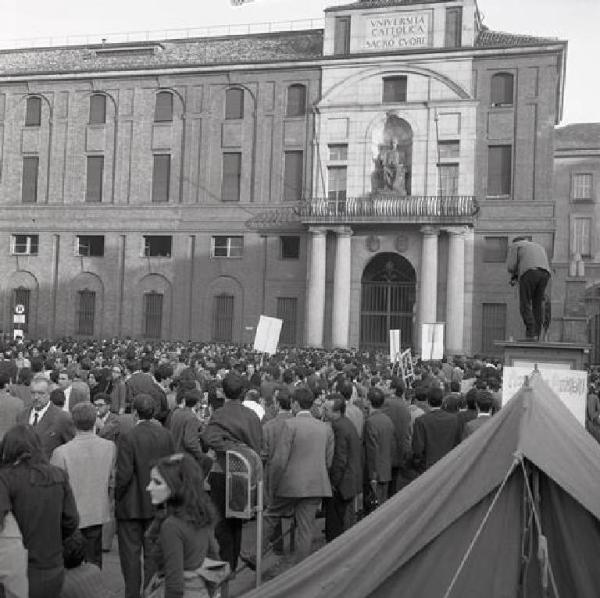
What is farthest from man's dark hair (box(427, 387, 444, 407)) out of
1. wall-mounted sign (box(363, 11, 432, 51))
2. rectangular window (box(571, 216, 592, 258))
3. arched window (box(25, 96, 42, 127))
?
rectangular window (box(571, 216, 592, 258))

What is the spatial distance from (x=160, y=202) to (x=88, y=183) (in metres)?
4.02

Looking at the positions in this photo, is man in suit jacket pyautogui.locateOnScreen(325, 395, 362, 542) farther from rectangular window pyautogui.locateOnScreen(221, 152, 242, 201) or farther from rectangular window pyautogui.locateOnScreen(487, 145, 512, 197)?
rectangular window pyautogui.locateOnScreen(221, 152, 242, 201)

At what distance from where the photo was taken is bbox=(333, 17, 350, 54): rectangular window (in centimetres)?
3675

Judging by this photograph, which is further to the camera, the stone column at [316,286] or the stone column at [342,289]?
the stone column at [316,286]

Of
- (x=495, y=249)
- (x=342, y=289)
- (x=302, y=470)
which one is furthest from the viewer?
(x=342, y=289)

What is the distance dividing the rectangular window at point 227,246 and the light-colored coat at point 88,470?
3077 cm

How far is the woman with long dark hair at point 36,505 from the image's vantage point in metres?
4.94

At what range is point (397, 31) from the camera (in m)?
35.8

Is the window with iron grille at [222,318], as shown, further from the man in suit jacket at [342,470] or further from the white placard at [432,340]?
the man in suit jacket at [342,470]

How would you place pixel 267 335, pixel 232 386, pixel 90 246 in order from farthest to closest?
1. pixel 90 246
2. pixel 267 335
3. pixel 232 386

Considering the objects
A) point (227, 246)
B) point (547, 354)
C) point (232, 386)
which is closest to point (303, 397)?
point (232, 386)

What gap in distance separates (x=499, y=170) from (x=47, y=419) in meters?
29.5

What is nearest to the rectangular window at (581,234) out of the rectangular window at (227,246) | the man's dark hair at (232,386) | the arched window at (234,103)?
the rectangular window at (227,246)

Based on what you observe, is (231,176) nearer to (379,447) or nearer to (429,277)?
(429,277)
